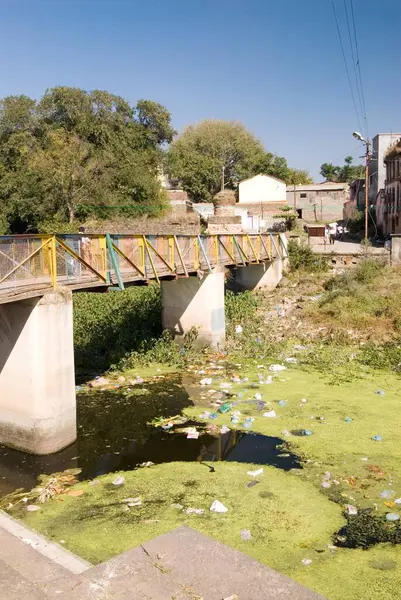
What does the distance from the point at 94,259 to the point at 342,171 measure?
66.4 metres

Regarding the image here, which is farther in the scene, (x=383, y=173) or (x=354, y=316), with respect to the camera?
(x=383, y=173)

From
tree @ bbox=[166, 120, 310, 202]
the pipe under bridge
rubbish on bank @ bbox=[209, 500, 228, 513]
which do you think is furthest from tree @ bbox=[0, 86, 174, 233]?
rubbish on bank @ bbox=[209, 500, 228, 513]

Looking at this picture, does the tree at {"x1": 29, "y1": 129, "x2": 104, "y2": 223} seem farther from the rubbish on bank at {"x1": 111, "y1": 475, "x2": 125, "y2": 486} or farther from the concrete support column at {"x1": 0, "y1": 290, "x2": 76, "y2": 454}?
the rubbish on bank at {"x1": 111, "y1": 475, "x2": 125, "y2": 486}

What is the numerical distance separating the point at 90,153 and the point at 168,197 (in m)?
5.61

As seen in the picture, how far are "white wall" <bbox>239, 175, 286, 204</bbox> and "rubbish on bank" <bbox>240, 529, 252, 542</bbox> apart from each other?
34.5m

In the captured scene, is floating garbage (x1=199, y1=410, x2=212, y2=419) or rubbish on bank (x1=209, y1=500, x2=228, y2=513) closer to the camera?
rubbish on bank (x1=209, y1=500, x2=228, y2=513)

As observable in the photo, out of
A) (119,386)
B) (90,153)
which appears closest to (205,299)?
(119,386)

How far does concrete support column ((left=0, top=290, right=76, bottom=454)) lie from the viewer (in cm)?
798

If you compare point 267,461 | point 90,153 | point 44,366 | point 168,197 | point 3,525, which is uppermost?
point 90,153

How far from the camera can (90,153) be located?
30.9m

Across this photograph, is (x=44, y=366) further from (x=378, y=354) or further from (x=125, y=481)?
(x=378, y=354)

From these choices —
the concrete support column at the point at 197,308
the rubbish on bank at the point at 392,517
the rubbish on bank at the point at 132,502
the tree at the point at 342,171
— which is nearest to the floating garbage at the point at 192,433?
the rubbish on bank at the point at 132,502

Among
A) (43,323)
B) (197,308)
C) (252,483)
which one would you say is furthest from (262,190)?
(252,483)

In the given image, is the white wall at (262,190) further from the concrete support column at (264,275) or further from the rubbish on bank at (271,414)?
the rubbish on bank at (271,414)
